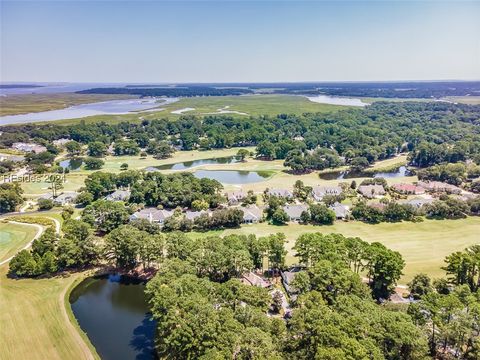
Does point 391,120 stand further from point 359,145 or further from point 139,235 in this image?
point 139,235

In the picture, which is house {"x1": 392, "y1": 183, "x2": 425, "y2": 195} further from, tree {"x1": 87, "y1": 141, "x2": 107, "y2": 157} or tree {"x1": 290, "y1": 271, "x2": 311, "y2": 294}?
tree {"x1": 87, "y1": 141, "x2": 107, "y2": 157}

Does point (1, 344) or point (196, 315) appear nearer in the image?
point (196, 315)

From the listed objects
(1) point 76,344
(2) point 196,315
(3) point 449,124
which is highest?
(3) point 449,124

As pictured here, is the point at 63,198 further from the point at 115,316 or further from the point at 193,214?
the point at 115,316

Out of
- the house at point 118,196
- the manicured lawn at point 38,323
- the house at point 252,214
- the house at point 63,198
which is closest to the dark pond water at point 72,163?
the house at point 63,198

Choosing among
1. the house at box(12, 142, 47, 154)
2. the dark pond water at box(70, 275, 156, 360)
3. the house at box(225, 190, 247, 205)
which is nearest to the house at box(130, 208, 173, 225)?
the house at box(225, 190, 247, 205)

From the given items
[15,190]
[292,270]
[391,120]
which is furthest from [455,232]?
[391,120]
